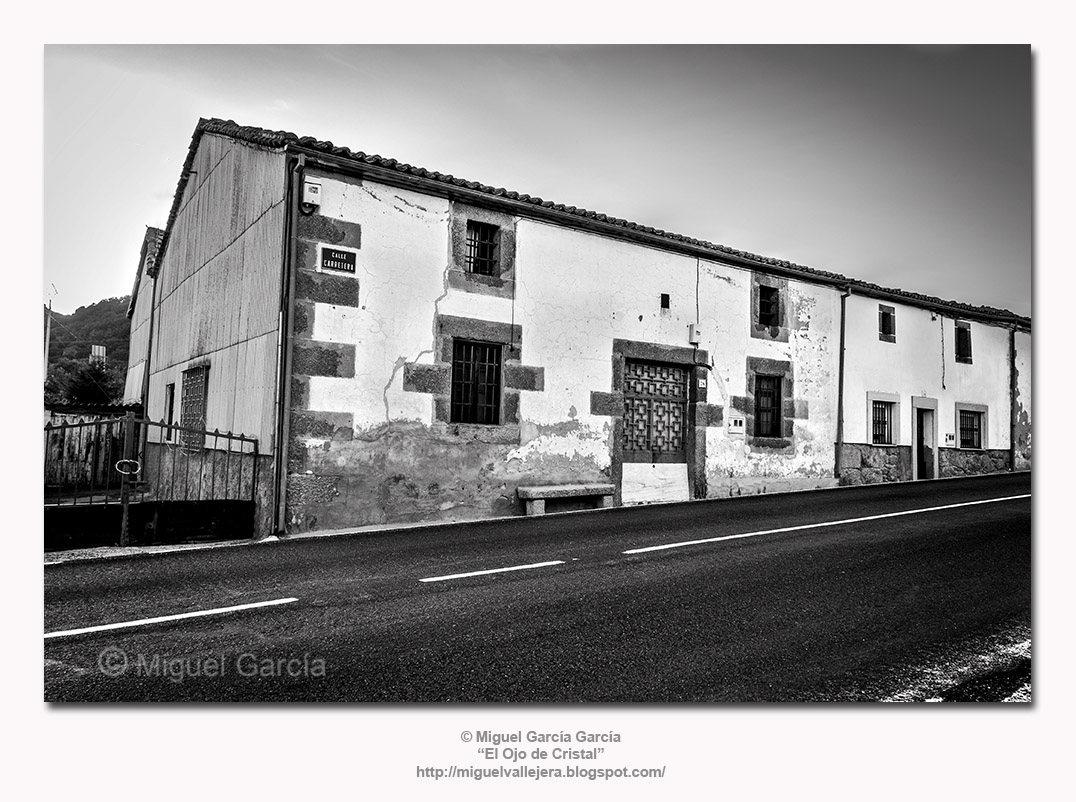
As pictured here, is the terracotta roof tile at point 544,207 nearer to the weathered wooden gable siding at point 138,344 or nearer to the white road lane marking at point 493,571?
the weathered wooden gable siding at point 138,344

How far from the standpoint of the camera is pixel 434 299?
859 centimetres

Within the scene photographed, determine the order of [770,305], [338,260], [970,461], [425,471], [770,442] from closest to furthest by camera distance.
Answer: [338,260] < [425,471] < [770,442] < [770,305] < [970,461]

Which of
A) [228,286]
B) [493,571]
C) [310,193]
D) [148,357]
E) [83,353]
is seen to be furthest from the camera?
[148,357]

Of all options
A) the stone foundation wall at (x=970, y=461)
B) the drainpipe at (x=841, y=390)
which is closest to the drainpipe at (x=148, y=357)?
the drainpipe at (x=841, y=390)

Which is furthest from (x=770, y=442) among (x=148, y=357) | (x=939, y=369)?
(x=148, y=357)

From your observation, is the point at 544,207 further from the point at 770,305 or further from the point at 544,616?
the point at 544,616

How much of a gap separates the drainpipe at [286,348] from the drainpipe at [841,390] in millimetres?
10174

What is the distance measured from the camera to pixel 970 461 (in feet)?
47.3

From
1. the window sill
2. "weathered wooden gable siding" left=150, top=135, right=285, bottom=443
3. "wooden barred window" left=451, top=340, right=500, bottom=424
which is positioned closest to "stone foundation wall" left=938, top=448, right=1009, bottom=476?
the window sill

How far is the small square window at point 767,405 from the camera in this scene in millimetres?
12039

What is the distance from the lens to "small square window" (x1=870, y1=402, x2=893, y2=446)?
13.6 meters

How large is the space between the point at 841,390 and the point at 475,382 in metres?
7.94

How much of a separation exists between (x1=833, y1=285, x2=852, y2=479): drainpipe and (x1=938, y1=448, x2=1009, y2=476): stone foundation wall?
300 centimetres

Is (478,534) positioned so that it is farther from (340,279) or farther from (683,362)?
(683,362)
